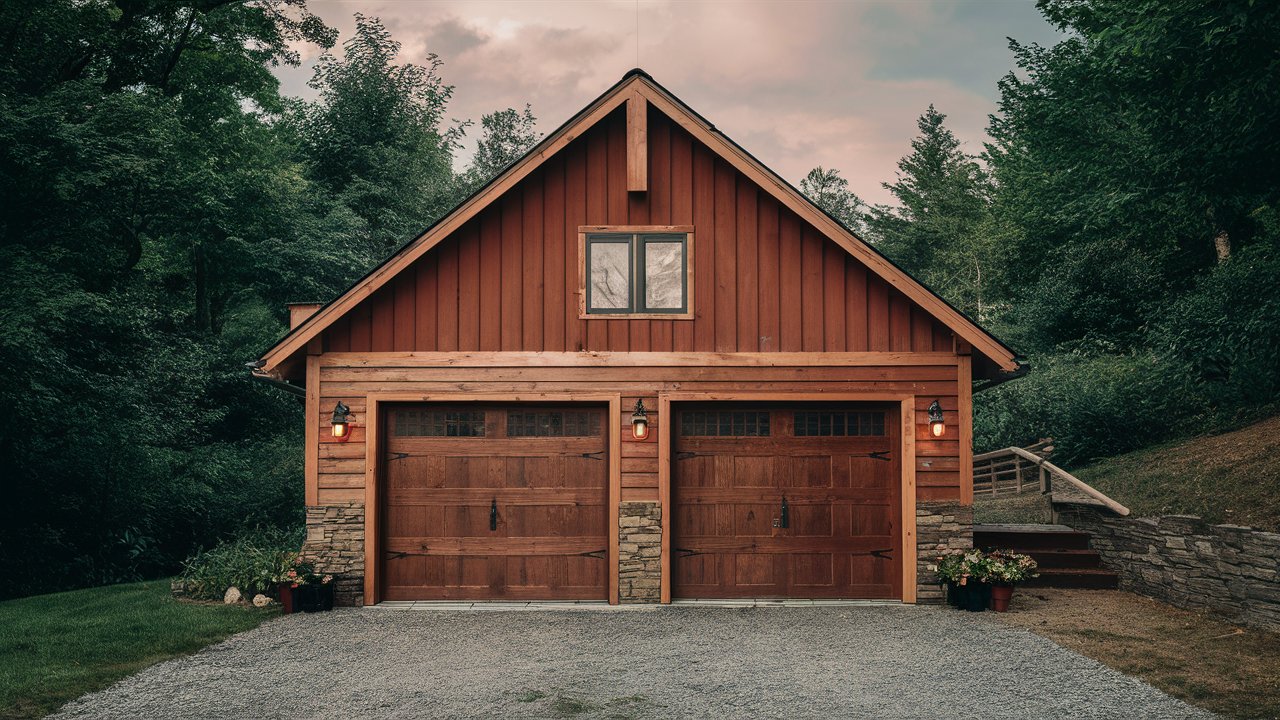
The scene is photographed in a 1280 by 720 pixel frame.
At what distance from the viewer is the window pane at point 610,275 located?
36.1 feet

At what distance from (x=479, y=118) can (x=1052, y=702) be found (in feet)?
135

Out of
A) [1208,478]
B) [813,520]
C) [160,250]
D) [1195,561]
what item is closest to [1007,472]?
[1208,478]

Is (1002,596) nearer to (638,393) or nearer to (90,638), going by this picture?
(638,393)

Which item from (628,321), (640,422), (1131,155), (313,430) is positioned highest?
(1131,155)

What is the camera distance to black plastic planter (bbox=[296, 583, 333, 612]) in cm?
1027

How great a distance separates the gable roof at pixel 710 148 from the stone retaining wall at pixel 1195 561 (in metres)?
2.64

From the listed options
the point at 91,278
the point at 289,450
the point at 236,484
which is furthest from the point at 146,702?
the point at 289,450

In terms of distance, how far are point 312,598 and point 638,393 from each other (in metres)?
4.46

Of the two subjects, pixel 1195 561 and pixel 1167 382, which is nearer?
pixel 1195 561

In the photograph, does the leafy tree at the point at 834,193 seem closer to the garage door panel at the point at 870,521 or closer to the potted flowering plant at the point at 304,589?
the garage door panel at the point at 870,521

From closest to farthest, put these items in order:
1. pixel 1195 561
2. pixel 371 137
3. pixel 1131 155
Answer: pixel 1195 561
pixel 1131 155
pixel 371 137

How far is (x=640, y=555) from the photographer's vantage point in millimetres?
10711

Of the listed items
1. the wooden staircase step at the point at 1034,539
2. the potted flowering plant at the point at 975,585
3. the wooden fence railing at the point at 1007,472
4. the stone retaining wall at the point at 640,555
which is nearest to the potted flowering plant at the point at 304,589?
the stone retaining wall at the point at 640,555

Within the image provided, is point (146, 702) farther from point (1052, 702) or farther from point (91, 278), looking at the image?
point (91, 278)
